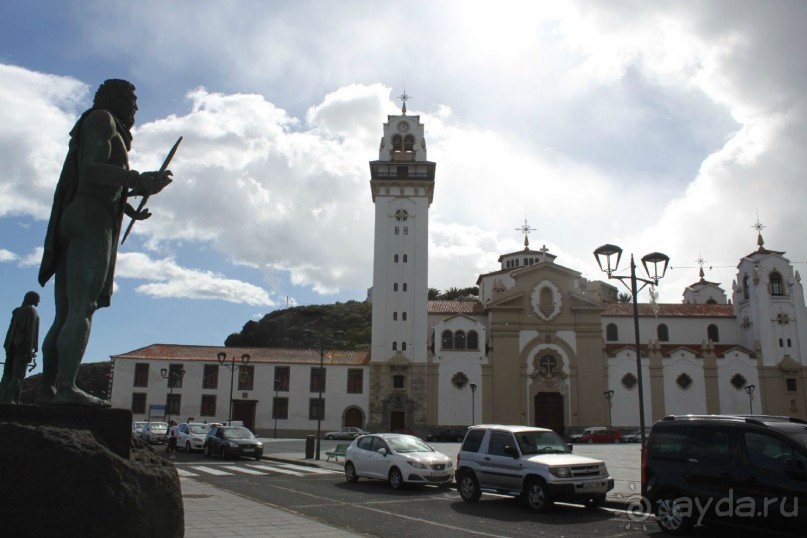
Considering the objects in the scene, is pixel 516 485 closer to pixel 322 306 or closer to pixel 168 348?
pixel 168 348

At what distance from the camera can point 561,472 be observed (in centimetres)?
1188

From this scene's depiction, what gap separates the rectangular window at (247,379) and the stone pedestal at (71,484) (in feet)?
155

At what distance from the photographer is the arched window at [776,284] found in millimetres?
54125

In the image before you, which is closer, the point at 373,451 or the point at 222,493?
the point at 222,493

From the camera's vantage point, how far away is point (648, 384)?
172ft

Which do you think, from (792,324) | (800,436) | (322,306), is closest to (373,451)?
(800,436)

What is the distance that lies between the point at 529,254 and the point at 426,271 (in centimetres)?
1934

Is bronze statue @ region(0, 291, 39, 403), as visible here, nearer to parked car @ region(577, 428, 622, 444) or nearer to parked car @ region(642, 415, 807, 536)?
parked car @ region(642, 415, 807, 536)

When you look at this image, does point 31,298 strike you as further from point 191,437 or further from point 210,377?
point 210,377

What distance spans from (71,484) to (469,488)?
10469 millimetres

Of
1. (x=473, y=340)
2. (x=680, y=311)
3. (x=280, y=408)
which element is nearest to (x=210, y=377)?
(x=280, y=408)

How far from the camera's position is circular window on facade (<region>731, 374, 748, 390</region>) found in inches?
2045

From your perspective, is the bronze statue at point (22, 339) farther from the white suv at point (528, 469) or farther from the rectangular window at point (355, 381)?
the rectangular window at point (355, 381)

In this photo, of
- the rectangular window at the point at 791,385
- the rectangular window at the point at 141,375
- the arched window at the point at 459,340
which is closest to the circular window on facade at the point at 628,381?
the rectangular window at the point at 791,385
